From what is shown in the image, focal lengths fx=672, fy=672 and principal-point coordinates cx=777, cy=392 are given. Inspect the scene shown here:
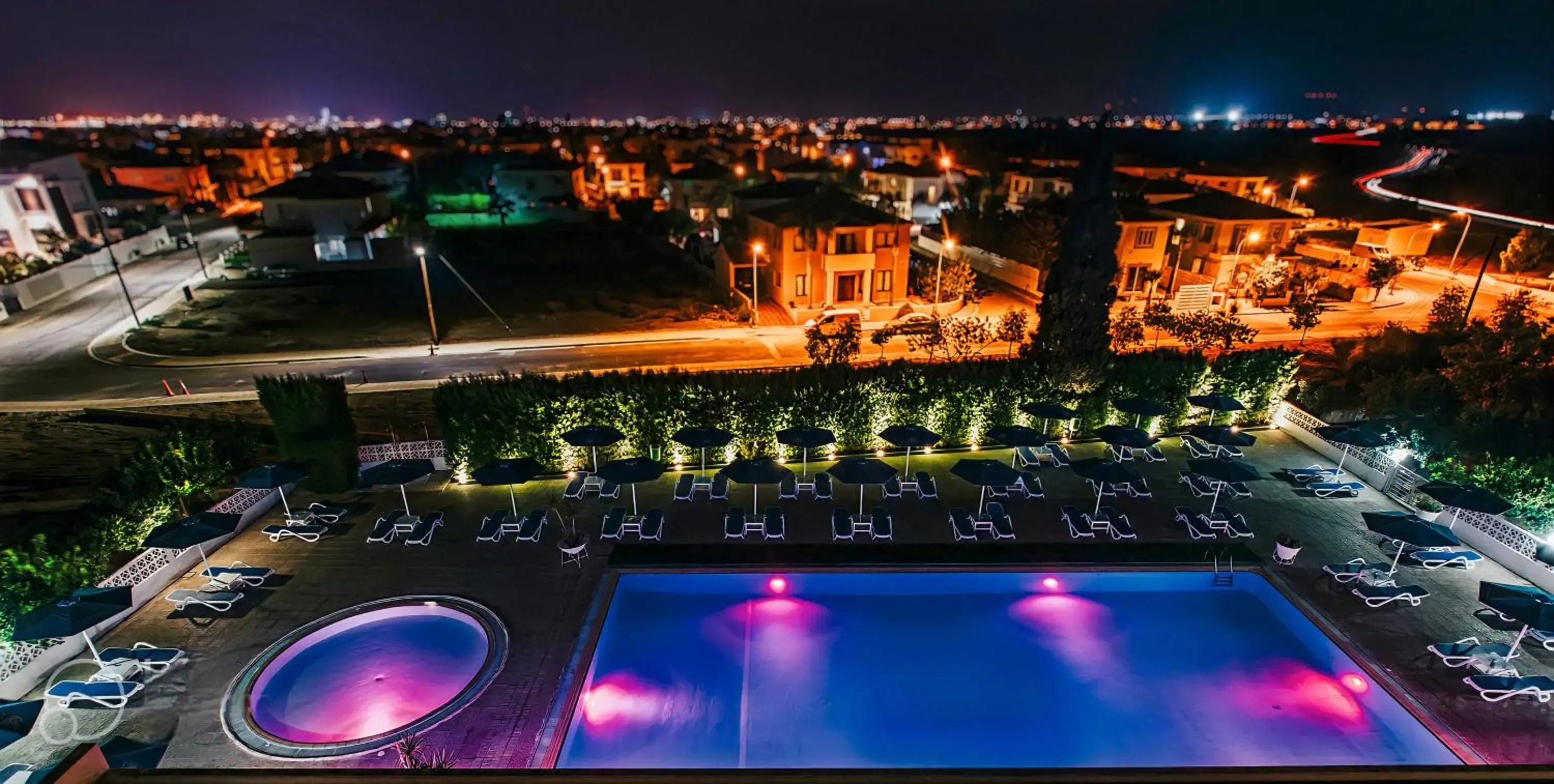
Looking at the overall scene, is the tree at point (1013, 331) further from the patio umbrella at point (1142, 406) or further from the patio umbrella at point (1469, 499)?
the patio umbrella at point (1469, 499)

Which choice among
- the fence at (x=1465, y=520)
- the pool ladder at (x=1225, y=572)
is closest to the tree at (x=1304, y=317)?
the fence at (x=1465, y=520)

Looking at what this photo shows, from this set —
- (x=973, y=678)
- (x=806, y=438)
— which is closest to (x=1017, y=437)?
(x=806, y=438)

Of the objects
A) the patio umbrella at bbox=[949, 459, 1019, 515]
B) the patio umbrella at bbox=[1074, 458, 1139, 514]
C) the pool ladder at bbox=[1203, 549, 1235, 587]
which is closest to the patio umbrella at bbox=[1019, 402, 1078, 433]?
the patio umbrella at bbox=[1074, 458, 1139, 514]

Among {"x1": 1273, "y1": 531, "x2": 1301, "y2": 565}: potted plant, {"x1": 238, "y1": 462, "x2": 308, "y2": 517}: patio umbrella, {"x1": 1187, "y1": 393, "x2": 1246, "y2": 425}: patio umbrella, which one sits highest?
{"x1": 1187, "y1": 393, "x2": 1246, "y2": 425}: patio umbrella

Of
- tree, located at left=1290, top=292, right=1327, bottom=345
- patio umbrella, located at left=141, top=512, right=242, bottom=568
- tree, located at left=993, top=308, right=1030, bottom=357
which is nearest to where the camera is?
patio umbrella, located at left=141, top=512, right=242, bottom=568

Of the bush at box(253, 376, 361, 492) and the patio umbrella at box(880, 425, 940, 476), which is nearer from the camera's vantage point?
the bush at box(253, 376, 361, 492)

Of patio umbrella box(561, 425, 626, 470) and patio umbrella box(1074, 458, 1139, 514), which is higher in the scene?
patio umbrella box(561, 425, 626, 470)

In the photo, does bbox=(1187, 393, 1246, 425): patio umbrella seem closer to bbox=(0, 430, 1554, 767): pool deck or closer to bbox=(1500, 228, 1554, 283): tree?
bbox=(0, 430, 1554, 767): pool deck
